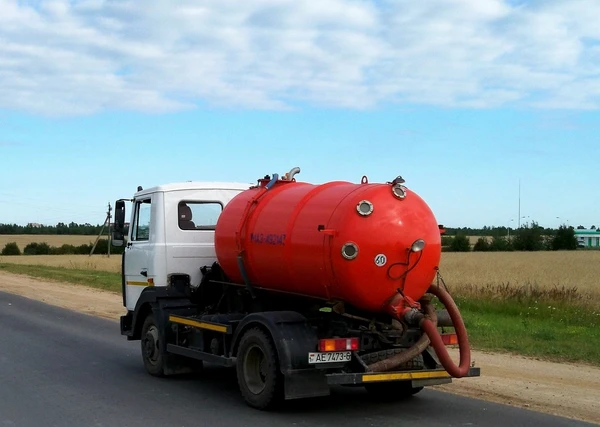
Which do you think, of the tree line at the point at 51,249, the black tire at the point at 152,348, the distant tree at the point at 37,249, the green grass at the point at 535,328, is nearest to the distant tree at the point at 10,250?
the tree line at the point at 51,249

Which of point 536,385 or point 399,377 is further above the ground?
point 399,377

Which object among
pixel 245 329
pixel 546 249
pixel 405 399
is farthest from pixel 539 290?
pixel 546 249

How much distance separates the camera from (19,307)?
71.9 ft

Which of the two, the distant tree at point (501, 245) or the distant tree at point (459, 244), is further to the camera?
the distant tree at point (501, 245)

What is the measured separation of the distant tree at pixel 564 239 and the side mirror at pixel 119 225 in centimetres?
8228

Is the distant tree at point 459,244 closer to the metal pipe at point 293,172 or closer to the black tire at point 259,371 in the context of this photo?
the metal pipe at point 293,172

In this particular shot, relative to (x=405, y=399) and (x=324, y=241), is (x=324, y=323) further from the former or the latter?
(x=405, y=399)

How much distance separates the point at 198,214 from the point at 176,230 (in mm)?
432

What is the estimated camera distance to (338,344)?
8.09 meters

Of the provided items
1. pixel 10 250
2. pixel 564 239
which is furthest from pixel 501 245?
pixel 10 250

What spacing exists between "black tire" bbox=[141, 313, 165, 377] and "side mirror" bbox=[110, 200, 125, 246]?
162 centimetres

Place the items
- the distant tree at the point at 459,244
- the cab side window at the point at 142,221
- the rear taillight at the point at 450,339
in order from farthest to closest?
the distant tree at the point at 459,244, the cab side window at the point at 142,221, the rear taillight at the point at 450,339

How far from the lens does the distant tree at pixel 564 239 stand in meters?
88.7

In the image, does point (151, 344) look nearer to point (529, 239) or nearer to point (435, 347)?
point (435, 347)
